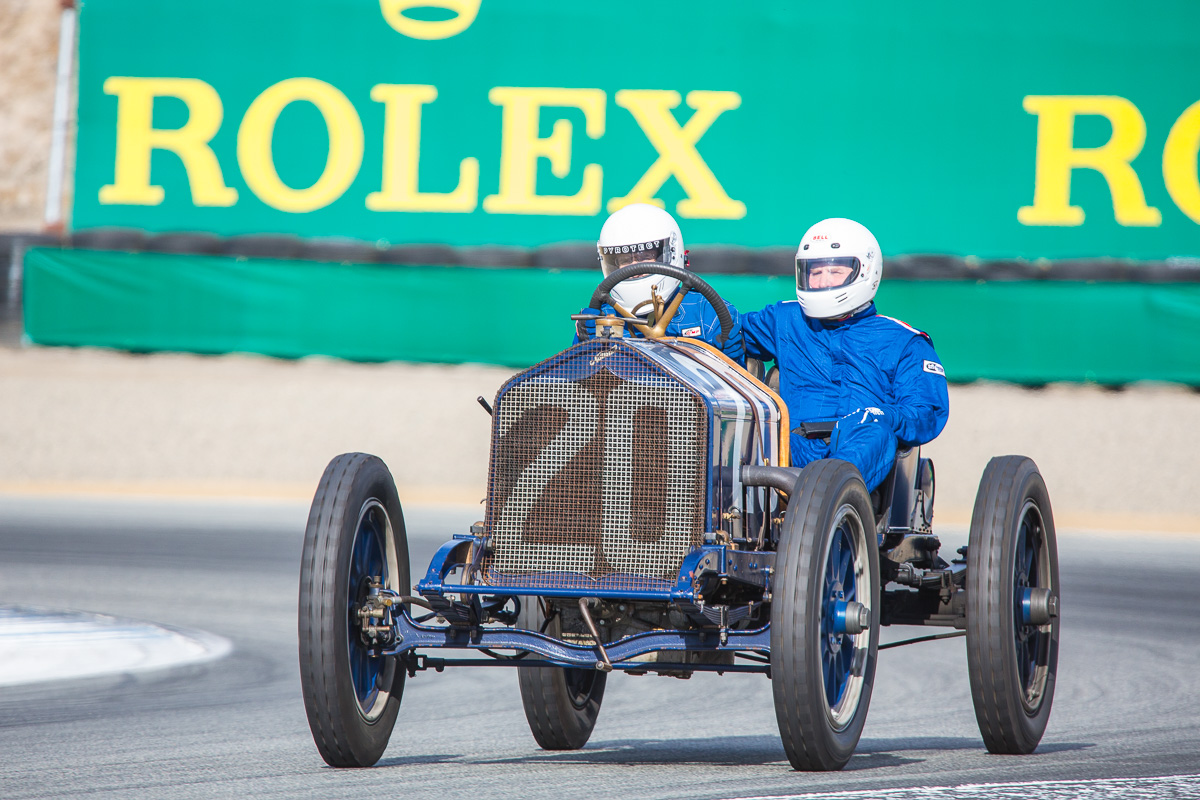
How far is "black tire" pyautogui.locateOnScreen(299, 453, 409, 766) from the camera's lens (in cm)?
494

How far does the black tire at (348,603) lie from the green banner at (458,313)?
14301mm

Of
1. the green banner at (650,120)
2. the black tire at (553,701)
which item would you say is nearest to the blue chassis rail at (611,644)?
the black tire at (553,701)

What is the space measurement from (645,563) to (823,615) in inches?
20.9

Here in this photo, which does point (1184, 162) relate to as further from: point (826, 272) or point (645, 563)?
point (645, 563)

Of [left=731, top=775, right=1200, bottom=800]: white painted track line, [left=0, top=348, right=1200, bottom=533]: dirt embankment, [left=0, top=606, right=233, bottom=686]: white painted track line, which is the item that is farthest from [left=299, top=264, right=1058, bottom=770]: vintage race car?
[left=0, top=348, right=1200, bottom=533]: dirt embankment

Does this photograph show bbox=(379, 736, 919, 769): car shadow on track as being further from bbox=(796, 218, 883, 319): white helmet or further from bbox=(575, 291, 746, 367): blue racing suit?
bbox=(796, 218, 883, 319): white helmet

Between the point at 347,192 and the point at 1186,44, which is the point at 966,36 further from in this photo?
the point at 347,192

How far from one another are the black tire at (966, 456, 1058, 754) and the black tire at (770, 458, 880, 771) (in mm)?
394

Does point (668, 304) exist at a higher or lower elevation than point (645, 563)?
higher

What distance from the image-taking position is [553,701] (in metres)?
5.94

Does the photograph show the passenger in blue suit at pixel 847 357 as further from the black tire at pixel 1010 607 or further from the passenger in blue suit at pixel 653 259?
the black tire at pixel 1010 607

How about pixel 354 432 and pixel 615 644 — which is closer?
pixel 615 644

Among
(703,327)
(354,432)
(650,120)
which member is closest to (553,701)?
(703,327)

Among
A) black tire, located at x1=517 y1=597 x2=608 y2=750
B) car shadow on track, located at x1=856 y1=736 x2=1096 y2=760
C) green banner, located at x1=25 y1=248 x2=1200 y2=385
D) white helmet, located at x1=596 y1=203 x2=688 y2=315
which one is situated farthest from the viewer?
green banner, located at x1=25 y1=248 x2=1200 y2=385
